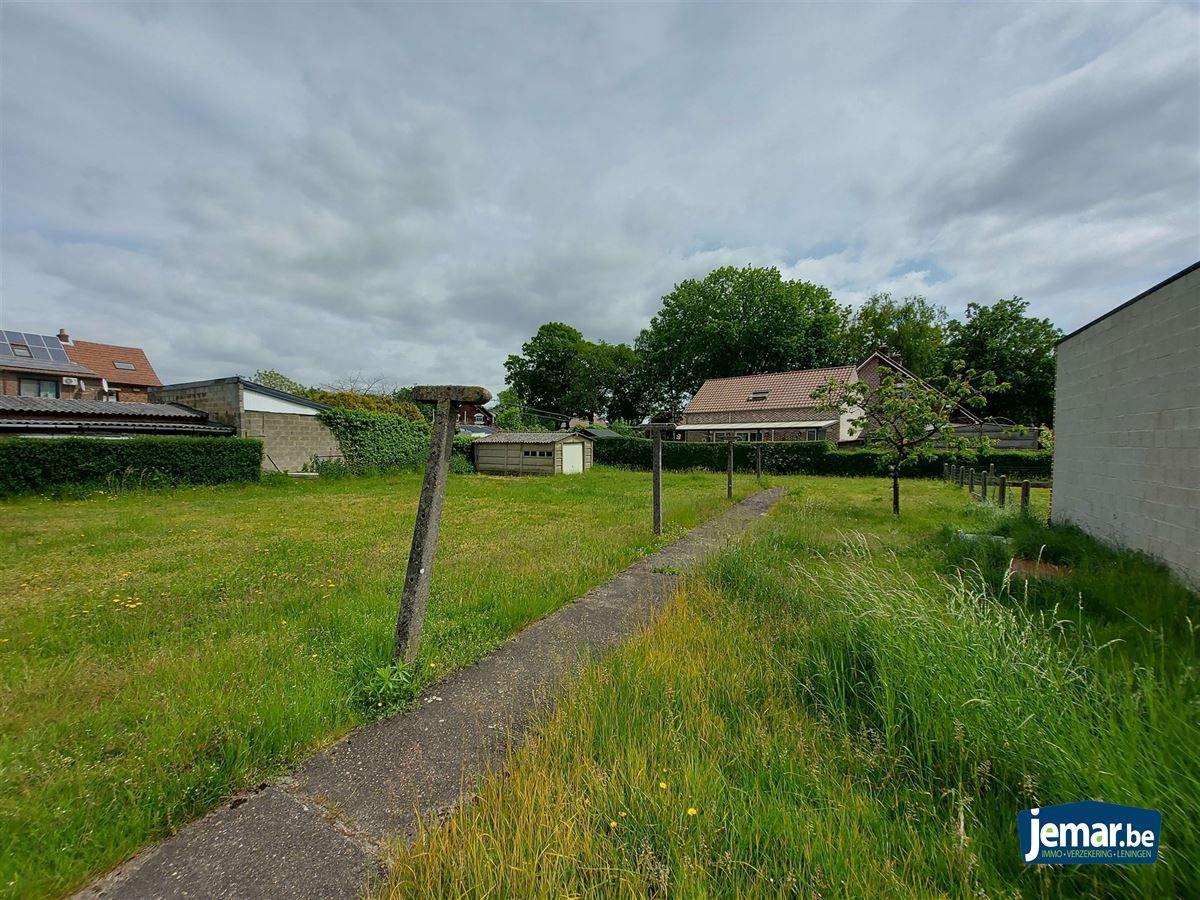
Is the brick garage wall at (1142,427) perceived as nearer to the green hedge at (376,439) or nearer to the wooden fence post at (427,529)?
the wooden fence post at (427,529)

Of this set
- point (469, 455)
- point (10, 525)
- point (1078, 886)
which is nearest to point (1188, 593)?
point (1078, 886)

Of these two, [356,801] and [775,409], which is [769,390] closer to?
[775,409]

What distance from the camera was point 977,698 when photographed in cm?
206

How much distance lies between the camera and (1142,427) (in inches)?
195

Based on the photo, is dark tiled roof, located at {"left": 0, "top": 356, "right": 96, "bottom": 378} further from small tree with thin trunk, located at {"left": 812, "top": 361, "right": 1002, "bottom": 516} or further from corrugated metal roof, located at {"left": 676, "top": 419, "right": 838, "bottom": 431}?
small tree with thin trunk, located at {"left": 812, "top": 361, "right": 1002, "bottom": 516}

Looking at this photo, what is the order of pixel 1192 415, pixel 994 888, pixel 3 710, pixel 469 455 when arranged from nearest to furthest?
pixel 994 888 → pixel 3 710 → pixel 1192 415 → pixel 469 455

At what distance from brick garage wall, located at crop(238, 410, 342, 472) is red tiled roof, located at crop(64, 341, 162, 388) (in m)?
27.8

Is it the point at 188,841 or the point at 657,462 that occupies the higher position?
the point at 657,462

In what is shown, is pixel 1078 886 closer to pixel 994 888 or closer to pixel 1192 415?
pixel 994 888

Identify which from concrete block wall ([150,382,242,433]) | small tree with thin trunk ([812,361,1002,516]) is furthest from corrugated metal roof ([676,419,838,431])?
concrete block wall ([150,382,242,433])

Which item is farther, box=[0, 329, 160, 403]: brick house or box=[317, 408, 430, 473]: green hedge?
box=[0, 329, 160, 403]: brick house

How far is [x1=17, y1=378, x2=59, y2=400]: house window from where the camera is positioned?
1017 inches

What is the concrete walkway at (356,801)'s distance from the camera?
5.23ft

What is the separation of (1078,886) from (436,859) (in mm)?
2131
